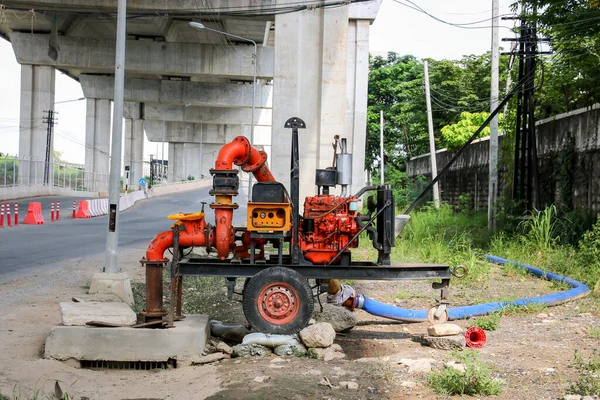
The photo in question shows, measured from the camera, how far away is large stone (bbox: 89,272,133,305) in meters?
11.7

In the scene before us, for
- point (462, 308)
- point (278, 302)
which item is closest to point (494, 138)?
point (462, 308)

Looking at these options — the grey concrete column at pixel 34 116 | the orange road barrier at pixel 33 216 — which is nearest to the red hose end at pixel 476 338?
the orange road barrier at pixel 33 216

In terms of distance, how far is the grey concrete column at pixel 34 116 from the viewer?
4881 cm

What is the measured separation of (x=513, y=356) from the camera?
332 inches

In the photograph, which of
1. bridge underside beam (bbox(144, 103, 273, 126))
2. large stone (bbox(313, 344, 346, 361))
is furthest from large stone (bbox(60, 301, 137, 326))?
bridge underside beam (bbox(144, 103, 273, 126))

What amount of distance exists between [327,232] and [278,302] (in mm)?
1245

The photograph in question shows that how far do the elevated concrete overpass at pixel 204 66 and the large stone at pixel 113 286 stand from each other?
1112 centimetres

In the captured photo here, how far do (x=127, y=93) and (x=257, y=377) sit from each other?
51.2 m

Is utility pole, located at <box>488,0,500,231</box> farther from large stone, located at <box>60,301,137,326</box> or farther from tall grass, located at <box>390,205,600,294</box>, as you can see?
large stone, located at <box>60,301,137,326</box>

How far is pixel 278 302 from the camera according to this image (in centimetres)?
935

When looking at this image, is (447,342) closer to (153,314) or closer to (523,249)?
(153,314)

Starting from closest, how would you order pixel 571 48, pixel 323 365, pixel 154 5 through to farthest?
pixel 323 365 < pixel 571 48 < pixel 154 5

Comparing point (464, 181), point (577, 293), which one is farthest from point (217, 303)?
point (464, 181)

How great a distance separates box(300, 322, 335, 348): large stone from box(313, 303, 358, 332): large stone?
134 centimetres
